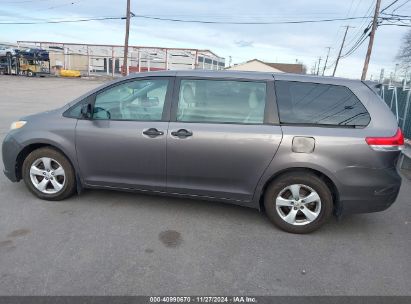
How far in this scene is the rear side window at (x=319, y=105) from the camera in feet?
11.5

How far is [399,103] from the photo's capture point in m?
10.3

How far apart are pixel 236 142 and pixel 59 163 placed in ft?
7.28

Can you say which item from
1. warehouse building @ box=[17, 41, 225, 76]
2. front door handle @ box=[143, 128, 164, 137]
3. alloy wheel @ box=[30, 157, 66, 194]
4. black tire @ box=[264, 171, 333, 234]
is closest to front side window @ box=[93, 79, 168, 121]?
front door handle @ box=[143, 128, 164, 137]

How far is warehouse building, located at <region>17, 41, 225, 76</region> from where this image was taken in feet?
175

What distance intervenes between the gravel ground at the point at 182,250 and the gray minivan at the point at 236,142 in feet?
1.02

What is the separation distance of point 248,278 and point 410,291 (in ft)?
4.39

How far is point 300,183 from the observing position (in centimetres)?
355

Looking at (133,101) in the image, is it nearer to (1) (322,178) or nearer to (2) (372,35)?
(1) (322,178)

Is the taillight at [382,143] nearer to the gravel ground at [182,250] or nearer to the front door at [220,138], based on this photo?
the front door at [220,138]

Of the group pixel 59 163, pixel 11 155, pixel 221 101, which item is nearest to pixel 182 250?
pixel 221 101

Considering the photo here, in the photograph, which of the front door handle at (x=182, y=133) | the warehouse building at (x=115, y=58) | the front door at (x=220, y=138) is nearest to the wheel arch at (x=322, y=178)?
the front door at (x=220, y=138)

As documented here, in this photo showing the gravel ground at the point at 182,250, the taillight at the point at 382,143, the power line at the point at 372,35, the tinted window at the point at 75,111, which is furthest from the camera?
the power line at the point at 372,35

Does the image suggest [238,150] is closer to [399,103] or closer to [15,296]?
[15,296]

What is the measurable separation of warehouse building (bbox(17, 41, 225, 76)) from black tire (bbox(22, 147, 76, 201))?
50162mm
